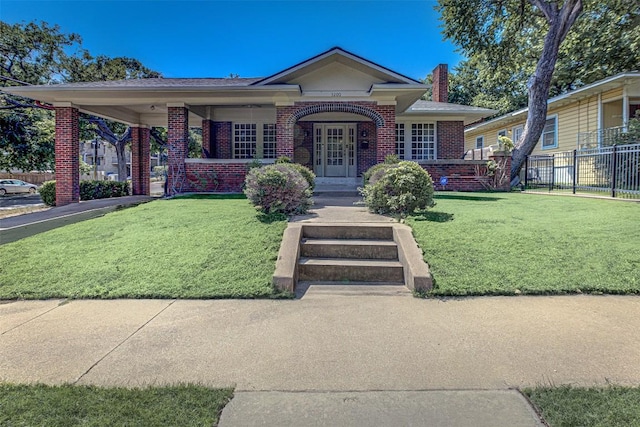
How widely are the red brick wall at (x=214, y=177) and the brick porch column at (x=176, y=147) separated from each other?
27cm

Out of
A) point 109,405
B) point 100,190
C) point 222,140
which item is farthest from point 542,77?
point 100,190

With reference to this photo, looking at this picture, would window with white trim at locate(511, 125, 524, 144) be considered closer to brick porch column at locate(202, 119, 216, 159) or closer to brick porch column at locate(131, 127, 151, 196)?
brick porch column at locate(202, 119, 216, 159)

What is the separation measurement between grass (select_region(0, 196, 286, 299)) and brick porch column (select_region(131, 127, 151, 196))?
11108 mm

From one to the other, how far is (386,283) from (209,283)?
241 centimetres

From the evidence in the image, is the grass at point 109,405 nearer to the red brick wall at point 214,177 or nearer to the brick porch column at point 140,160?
the red brick wall at point 214,177

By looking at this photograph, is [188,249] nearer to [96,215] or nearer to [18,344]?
[18,344]

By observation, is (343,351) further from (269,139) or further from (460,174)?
(269,139)

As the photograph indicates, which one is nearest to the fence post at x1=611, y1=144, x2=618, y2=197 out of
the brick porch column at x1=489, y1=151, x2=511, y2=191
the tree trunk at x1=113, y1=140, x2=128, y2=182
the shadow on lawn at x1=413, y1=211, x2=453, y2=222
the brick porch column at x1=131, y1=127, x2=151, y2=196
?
the brick porch column at x1=489, y1=151, x2=511, y2=191

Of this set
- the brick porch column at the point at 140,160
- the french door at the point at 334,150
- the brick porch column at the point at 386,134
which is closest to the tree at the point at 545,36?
the brick porch column at the point at 386,134

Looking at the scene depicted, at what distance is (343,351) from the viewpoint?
3488 mm

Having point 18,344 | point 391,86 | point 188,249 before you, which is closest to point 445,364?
point 18,344

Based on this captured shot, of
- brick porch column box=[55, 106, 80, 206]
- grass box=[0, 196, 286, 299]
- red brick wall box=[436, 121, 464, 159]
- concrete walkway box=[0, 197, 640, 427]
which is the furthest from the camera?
red brick wall box=[436, 121, 464, 159]

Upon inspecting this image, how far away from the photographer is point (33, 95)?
13.6 metres

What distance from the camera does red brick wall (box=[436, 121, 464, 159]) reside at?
60.3 ft
